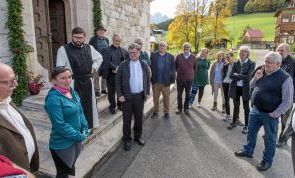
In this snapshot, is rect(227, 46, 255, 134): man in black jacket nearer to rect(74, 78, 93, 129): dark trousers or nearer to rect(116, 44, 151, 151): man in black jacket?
rect(116, 44, 151, 151): man in black jacket

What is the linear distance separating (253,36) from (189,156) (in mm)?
69511

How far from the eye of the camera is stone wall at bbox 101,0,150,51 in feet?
28.3

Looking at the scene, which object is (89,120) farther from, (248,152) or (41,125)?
(248,152)

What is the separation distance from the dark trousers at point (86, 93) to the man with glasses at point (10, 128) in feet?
7.50

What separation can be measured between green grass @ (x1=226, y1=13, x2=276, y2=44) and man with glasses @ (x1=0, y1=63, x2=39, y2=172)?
224ft

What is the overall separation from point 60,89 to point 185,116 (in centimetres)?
462

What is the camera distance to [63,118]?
3.05m

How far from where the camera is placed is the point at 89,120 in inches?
189

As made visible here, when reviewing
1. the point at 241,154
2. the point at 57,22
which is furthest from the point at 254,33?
the point at 241,154

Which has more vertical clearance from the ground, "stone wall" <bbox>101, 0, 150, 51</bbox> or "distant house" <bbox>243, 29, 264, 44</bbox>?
"distant house" <bbox>243, 29, 264, 44</bbox>

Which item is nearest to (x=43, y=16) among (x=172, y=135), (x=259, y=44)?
(x=172, y=135)

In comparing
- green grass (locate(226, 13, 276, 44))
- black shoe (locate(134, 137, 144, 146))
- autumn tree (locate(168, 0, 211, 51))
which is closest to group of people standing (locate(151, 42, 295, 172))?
black shoe (locate(134, 137, 144, 146))

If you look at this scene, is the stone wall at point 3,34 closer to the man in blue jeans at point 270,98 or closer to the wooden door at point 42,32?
the wooden door at point 42,32

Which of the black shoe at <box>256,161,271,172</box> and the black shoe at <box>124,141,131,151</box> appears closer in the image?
the black shoe at <box>256,161,271,172</box>
